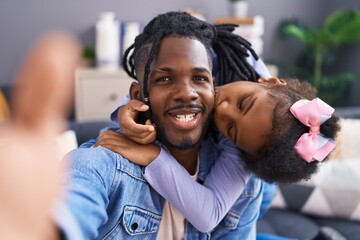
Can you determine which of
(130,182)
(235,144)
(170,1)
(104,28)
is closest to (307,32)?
(170,1)

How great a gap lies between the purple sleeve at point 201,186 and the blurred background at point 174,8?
1844 millimetres

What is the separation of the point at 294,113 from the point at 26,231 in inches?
24.8

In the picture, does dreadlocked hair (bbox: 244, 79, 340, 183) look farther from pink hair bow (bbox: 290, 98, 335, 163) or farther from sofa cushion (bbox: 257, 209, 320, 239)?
sofa cushion (bbox: 257, 209, 320, 239)

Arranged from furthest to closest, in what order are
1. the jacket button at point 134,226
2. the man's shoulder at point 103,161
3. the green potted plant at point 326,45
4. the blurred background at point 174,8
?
1. the green potted plant at point 326,45
2. the blurred background at point 174,8
3. the jacket button at point 134,226
4. the man's shoulder at point 103,161

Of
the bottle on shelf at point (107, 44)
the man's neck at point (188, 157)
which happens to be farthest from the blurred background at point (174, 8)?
the man's neck at point (188, 157)

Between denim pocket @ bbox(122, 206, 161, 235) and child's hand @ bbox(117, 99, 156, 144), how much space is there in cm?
15

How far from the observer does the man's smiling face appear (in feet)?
2.87

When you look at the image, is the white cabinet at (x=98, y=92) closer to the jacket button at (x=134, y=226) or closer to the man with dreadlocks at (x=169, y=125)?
the man with dreadlocks at (x=169, y=125)

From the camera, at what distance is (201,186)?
0.93 m

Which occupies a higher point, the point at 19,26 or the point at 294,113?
the point at 294,113

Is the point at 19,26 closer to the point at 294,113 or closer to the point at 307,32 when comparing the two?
the point at 307,32

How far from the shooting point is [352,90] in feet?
11.1

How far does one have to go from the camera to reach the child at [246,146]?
87cm

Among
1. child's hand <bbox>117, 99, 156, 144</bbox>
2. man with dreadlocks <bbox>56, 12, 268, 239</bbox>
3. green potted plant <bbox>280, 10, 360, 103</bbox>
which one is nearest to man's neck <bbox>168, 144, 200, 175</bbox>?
man with dreadlocks <bbox>56, 12, 268, 239</bbox>
